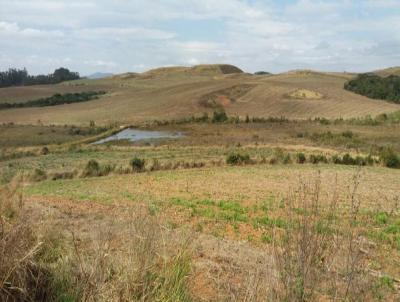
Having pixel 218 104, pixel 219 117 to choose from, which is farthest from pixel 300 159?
pixel 218 104

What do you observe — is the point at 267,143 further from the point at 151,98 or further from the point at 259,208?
the point at 151,98

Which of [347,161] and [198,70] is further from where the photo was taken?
[198,70]

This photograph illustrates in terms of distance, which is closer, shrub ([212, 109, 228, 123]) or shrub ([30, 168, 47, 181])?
shrub ([30, 168, 47, 181])

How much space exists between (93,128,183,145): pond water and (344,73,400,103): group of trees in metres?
47.6

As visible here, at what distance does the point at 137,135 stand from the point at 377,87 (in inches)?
2139

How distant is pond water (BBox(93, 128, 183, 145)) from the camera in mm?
62688

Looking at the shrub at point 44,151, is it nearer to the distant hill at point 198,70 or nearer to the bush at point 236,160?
the bush at point 236,160

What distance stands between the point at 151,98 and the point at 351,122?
141 feet

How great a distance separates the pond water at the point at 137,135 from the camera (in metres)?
62.7

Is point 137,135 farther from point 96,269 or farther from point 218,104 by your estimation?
point 96,269

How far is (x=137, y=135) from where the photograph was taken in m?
66.7

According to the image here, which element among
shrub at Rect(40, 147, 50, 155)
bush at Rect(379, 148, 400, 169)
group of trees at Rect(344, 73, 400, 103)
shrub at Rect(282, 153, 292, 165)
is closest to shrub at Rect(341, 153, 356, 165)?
bush at Rect(379, 148, 400, 169)

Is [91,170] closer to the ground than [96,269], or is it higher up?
closer to the ground

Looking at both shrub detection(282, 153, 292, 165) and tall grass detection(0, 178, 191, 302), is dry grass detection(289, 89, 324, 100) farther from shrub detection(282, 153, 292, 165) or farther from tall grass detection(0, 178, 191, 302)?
tall grass detection(0, 178, 191, 302)
